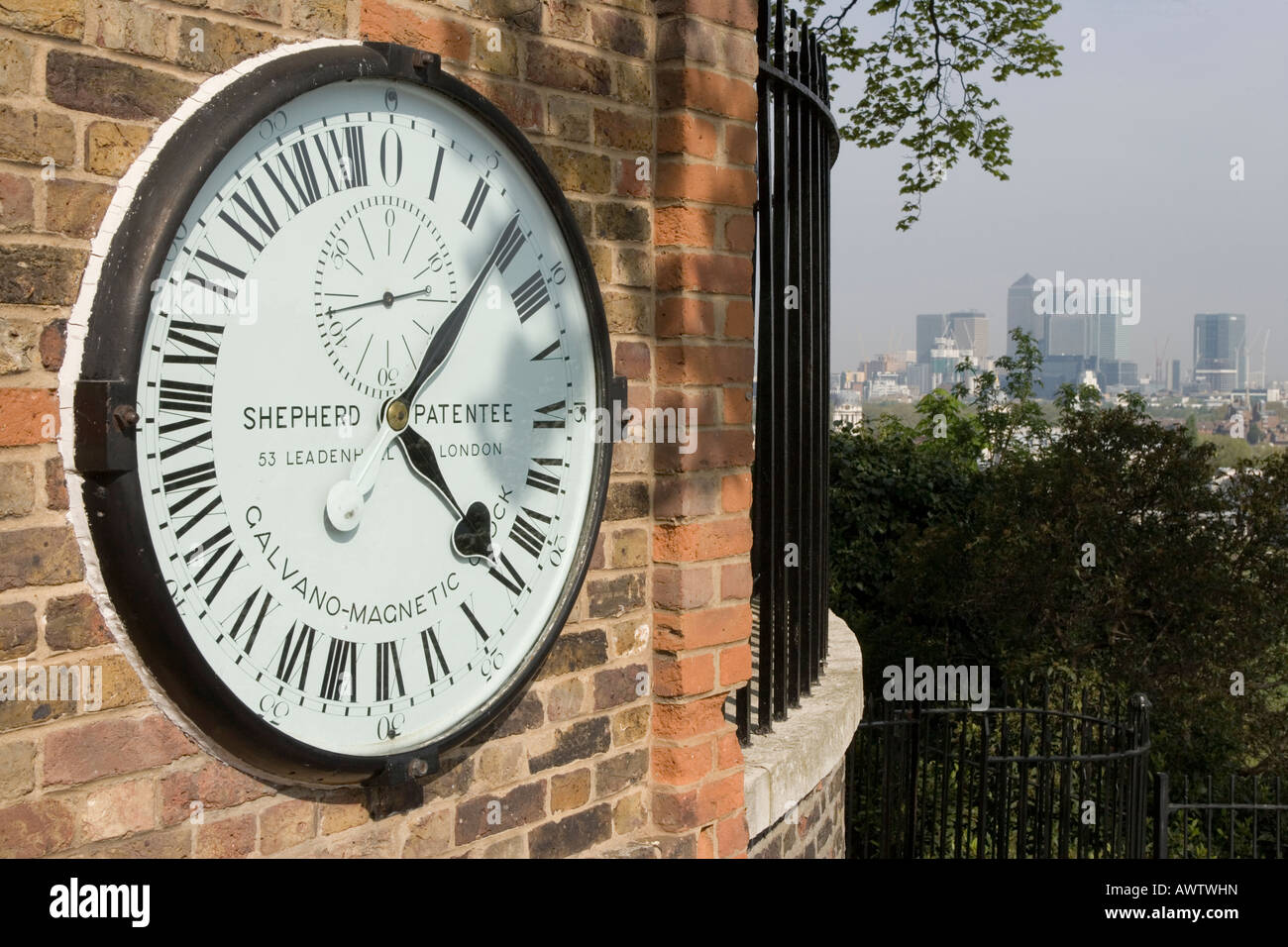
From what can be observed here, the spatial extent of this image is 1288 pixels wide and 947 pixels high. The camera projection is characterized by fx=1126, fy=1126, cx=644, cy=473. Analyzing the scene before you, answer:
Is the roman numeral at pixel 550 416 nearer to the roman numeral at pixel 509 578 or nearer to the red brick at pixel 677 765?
the roman numeral at pixel 509 578

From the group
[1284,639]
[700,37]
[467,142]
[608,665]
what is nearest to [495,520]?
[608,665]

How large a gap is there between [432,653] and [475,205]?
0.93 m

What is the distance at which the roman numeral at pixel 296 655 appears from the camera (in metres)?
2.04

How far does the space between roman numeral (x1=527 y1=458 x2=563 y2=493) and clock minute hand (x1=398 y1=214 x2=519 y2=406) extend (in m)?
0.35

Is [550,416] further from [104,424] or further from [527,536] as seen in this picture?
[104,424]

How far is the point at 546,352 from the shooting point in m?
2.52

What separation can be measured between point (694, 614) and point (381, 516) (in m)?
0.95

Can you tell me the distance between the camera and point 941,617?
10680mm

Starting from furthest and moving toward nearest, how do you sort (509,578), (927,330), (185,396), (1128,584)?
(927,330), (1128,584), (509,578), (185,396)

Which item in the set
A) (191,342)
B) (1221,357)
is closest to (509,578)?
(191,342)

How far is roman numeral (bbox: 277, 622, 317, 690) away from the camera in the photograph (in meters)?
2.04

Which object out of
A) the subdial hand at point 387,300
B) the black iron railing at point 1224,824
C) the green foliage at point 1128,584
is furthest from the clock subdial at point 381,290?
the green foliage at point 1128,584

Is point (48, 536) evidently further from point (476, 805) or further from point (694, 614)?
point (694, 614)

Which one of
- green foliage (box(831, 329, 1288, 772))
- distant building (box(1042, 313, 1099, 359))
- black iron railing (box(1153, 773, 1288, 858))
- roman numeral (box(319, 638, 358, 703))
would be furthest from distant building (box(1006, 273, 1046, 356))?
roman numeral (box(319, 638, 358, 703))
